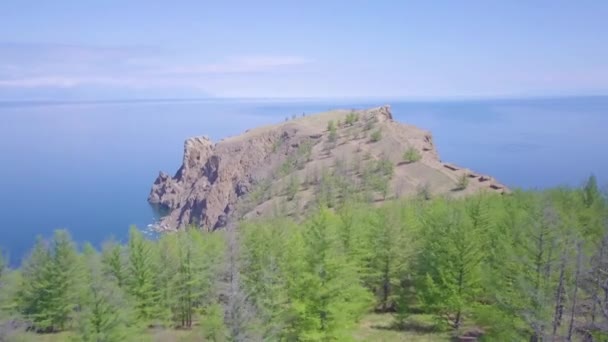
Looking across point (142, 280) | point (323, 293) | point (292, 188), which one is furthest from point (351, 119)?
point (323, 293)

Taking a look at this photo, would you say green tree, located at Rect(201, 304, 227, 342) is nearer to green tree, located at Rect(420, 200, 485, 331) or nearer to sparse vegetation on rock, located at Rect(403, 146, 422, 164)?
green tree, located at Rect(420, 200, 485, 331)

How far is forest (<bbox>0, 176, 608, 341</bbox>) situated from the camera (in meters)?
24.7

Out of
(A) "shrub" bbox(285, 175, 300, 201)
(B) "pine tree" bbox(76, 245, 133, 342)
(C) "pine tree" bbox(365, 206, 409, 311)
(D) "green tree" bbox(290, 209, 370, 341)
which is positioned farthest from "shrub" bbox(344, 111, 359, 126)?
(B) "pine tree" bbox(76, 245, 133, 342)

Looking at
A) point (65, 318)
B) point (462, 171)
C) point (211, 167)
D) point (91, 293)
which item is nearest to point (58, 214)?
point (211, 167)

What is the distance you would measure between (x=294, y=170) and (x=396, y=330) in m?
109

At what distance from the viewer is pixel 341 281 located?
85.3ft

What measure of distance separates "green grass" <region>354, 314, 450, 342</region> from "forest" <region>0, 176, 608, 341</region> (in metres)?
0.19

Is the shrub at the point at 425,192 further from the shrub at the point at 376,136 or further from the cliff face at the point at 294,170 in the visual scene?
the shrub at the point at 376,136

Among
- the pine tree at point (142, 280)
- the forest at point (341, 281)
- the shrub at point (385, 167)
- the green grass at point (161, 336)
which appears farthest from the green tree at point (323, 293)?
the shrub at point (385, 167)

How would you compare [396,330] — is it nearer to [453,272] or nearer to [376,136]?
[453,272]

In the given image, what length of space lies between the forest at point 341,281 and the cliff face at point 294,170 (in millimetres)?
58350

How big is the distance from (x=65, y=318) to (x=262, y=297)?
19400 millimetres

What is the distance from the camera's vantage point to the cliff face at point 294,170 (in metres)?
112

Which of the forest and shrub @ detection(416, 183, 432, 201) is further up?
the forest
